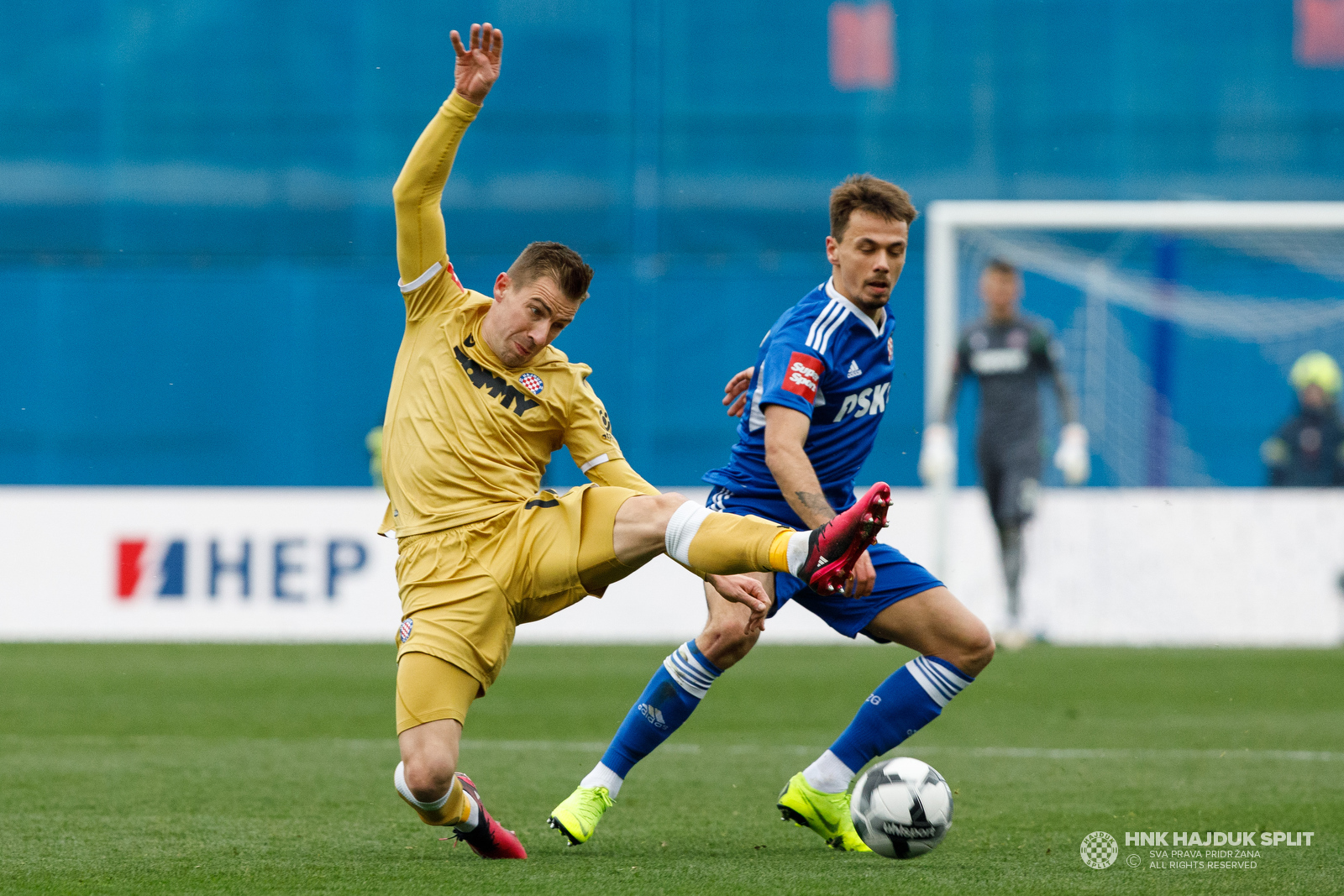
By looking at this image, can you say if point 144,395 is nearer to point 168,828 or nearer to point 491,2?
point 491,2

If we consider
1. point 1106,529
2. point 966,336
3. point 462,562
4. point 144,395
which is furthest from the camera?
point 144,395

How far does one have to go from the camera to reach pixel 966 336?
38.0 ft

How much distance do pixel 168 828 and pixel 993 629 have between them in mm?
7846

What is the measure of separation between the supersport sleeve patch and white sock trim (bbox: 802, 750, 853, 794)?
41.2 inches

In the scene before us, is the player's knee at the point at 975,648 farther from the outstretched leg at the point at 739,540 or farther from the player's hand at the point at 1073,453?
the player's hand at the point at 1073,453

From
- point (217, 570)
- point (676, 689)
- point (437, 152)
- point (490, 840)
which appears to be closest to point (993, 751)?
point (676, 689)

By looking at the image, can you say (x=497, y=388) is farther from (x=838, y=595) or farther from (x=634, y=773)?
(x=634, y=773)

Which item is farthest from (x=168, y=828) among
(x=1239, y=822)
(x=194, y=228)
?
(x=194, y=228)

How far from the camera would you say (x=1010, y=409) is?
11.5 m

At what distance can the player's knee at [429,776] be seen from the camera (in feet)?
14.6

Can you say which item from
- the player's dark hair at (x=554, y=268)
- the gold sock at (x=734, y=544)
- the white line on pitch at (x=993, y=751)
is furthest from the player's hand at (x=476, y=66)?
the white line on pitch at (x=993, y=751)

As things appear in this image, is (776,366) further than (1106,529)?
No

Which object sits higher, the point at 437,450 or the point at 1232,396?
the point at 437,450

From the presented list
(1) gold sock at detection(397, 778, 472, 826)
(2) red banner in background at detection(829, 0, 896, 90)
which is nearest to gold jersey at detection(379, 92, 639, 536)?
(1) gold sock at detection(397, 778, 472, 826)
